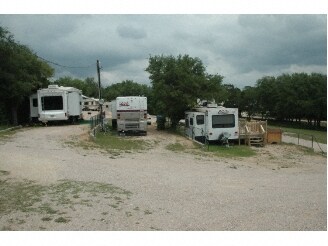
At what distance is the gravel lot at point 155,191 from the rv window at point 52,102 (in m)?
8.29

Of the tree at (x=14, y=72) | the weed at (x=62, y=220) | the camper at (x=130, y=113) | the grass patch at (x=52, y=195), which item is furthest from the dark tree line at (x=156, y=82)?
the weed at (x=62, y=220)

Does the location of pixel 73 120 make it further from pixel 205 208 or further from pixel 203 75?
pixel 205 208

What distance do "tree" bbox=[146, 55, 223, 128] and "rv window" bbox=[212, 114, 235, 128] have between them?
4576mm

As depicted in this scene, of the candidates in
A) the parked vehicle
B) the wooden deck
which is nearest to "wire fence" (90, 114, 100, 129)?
the parked vehicle

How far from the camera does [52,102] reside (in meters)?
24.8

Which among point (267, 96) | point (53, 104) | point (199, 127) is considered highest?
point (267, 96)

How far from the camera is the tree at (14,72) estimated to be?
70.8 ft

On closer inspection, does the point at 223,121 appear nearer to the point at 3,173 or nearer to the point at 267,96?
the point at 3,173

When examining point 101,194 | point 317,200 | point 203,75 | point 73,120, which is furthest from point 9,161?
point 203,75

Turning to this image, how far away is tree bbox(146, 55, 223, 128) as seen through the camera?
26.5 metres

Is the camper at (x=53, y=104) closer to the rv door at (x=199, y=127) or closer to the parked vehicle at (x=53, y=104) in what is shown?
the parked vehicle at (x=53, y=104)

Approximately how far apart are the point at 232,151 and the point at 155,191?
10.7 metres

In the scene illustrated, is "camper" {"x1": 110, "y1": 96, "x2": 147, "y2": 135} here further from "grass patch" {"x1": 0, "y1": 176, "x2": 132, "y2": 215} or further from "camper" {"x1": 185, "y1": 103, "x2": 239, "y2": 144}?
"grass patch" {"x1": 0, "y1": 176, "x2": 132, "y2": 215}

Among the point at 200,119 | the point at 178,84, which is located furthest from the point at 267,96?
the point at 200,119
